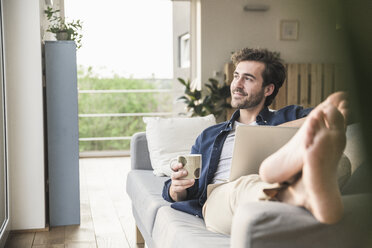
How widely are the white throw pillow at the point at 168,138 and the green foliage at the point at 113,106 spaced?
4.17 m

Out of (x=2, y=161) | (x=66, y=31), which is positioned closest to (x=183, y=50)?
(x=66, y=31)

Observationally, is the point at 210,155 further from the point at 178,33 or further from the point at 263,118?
the point at 178,33

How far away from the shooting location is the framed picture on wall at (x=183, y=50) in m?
6.58

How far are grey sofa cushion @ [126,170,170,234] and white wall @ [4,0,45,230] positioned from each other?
634 mm

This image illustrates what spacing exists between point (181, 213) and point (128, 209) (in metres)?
1.82

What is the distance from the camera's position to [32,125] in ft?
9.49

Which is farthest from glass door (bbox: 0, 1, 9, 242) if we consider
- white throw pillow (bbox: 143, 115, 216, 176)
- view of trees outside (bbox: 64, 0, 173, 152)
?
view of trees outside (bbox: 64, 0, 173, 152)

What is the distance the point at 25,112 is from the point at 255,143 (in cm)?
189

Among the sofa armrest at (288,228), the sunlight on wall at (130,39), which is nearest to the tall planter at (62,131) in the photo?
the sofa armrest at (288,228)

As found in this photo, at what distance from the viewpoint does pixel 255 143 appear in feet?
4.82

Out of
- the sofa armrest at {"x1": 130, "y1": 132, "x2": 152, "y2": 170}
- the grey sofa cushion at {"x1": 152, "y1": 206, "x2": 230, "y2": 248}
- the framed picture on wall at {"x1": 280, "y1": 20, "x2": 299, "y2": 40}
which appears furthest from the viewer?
the framed picture on wall at {"x1": 280, "y1": 20, "x2": 299, "y2": 40}

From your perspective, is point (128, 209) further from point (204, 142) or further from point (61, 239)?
point (204, 142)

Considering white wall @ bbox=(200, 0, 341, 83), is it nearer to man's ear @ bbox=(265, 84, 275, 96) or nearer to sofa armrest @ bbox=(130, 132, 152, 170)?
sofa armrest @ bbox=(130, 132, 152, 170)

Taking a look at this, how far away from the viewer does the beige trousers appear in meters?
1.34
